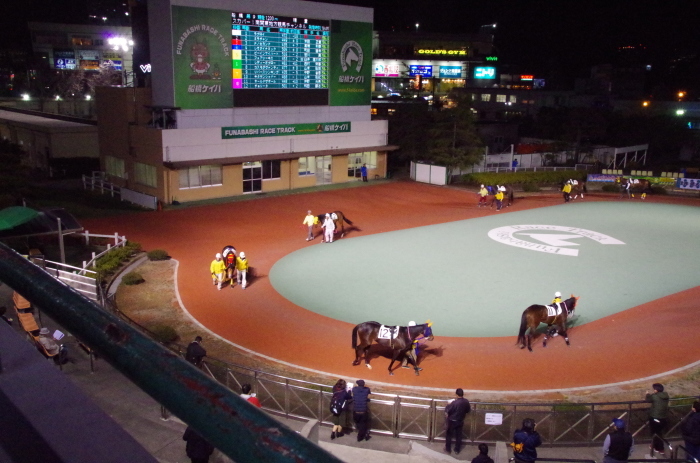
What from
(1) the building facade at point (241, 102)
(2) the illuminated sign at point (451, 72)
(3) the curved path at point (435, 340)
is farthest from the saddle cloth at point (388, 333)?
(2) the illuminated sign at point (451, 72)

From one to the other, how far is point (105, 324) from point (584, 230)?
32473mm

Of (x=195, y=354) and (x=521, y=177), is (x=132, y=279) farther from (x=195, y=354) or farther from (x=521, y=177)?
(x=521, y=177)

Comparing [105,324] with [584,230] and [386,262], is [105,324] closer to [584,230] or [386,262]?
[386,262]

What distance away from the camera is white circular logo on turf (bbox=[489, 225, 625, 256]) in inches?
1083

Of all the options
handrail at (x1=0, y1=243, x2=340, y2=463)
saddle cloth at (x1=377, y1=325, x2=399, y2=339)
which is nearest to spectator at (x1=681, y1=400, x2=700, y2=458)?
saddle cloth at (x1=377, y1=325, x2=399, y2=339)

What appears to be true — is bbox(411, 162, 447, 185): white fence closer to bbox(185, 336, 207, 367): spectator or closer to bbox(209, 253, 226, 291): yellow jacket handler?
bbox(209, 253, 226, 291): yellow jacket handler

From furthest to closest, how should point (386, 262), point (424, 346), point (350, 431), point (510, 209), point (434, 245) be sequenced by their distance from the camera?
point (510, 209) < point (434, 245) < point (386, 262) < point (424, 346) < point (350, 431)

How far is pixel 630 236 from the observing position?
3027 centimetres

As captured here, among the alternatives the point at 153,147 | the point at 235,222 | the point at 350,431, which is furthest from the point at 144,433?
the point at 153,147

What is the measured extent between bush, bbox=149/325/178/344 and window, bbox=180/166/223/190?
872 inches

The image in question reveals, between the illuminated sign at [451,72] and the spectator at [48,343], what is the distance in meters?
110

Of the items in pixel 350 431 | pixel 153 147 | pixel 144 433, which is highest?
pixel 153 147

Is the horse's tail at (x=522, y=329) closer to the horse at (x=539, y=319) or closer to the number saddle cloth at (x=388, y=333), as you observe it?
the horse at (x=539, y=319)

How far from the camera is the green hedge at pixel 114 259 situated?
2225 cm
